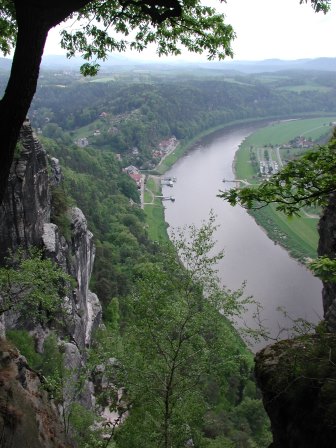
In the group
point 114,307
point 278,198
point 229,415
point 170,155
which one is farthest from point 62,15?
point 170,155

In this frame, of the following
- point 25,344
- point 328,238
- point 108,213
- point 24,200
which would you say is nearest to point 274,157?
point 108,213

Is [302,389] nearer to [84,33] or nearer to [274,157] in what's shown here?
[84,33]

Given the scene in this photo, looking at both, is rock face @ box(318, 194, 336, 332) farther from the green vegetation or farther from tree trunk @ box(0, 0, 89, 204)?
tree trunk @ box(0, 0, 89, 204)

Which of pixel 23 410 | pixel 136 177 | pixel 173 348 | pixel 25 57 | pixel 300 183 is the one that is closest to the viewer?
pixel 25 57

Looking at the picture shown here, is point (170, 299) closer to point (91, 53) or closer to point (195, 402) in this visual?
point (195, 402)

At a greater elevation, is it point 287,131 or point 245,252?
point 287,131

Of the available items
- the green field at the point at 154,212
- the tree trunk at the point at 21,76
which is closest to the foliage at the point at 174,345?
the tree trunk at the point at 21,76

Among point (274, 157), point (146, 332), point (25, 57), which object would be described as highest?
point (25, 57)
